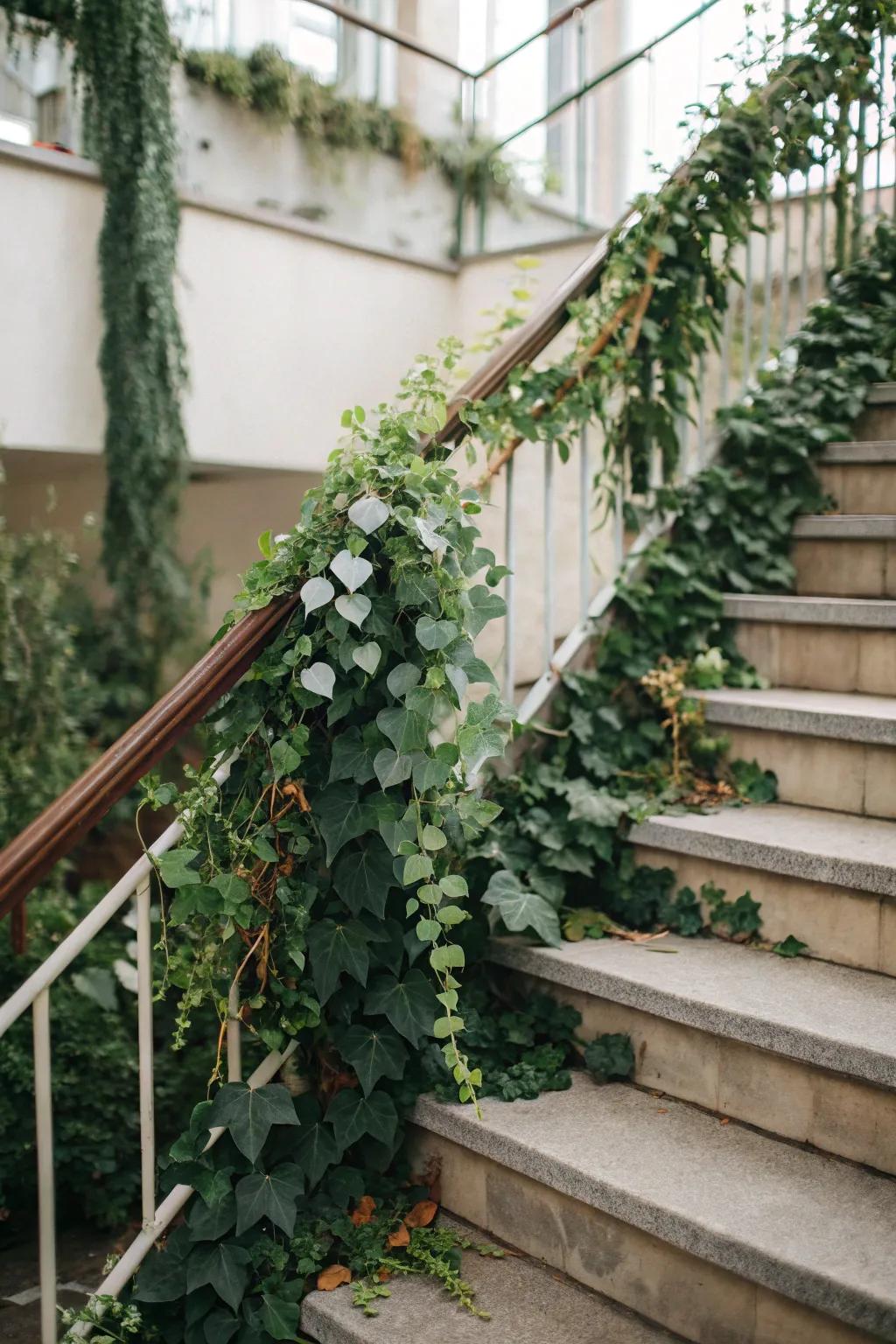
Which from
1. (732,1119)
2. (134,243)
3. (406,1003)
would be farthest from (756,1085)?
(134,243)

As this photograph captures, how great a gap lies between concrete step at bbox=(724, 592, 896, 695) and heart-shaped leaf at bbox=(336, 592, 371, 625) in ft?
4.17

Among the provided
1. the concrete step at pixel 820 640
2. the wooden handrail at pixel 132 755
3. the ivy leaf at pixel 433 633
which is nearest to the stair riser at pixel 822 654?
the concrete step at pixel 820 640

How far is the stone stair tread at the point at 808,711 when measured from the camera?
2139mm

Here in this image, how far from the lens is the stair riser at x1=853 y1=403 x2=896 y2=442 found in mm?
2998

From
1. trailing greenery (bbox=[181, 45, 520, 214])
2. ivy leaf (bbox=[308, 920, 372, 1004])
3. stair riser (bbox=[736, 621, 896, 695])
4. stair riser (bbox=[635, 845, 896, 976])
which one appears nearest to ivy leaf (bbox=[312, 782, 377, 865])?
ivy leaf (bbox=[308, 920, 372, 1004])

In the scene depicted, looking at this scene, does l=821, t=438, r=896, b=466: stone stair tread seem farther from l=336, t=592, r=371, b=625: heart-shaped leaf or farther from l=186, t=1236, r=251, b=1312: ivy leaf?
l=186, t=1236, r=251, b=1312: ivy leaf

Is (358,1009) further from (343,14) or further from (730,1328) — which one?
(343,14)

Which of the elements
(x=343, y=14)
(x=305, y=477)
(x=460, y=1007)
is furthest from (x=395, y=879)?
(x=343, y=14)

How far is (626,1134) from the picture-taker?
5.67 ft

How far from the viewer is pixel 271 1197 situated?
171 cm

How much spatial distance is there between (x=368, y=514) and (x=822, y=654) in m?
1.33

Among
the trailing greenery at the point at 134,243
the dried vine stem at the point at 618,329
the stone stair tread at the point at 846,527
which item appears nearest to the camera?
the dried vine stem at the point at 618,329

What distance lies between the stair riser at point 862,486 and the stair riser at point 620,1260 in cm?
185

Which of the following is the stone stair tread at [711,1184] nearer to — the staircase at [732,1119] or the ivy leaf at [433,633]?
the staircase at [732,1119]
